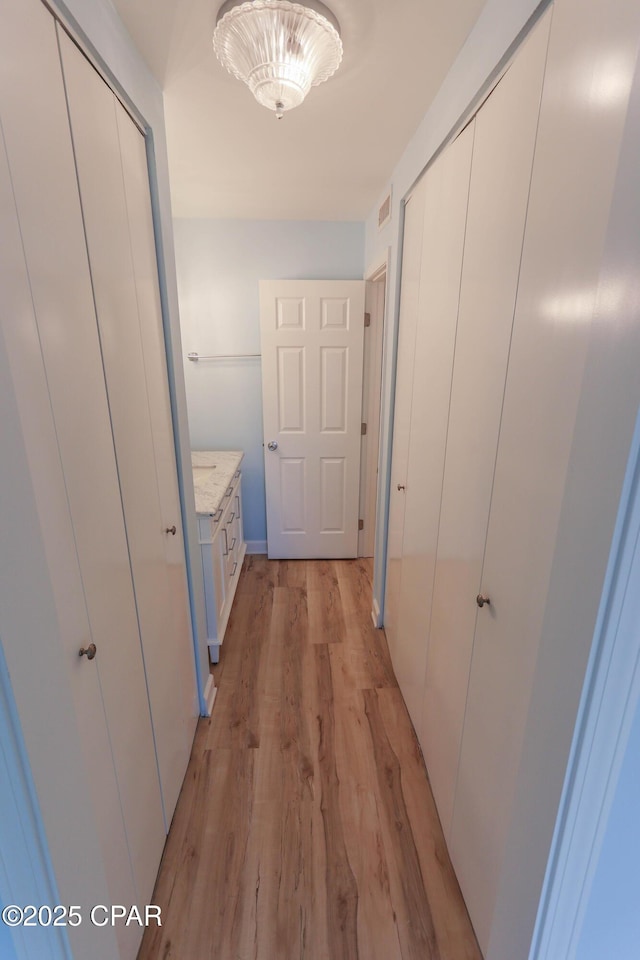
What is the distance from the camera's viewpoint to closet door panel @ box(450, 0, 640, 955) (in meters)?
0.66

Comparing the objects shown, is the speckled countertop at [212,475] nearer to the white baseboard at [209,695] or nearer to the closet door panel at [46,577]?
the white baseboard at [209,695]

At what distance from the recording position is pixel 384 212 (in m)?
2.29

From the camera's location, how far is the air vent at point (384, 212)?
2.19 meters

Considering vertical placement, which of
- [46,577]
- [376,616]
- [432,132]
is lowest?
[376,616]

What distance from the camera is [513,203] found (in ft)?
3.14

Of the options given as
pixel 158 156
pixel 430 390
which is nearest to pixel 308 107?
pixel 158 156

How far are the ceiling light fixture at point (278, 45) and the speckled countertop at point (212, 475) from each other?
1.49 meters

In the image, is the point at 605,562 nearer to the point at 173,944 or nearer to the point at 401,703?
the point at 173,944

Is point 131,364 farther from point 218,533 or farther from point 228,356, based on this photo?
point 228,356

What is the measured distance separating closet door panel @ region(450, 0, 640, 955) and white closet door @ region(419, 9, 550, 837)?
59mm

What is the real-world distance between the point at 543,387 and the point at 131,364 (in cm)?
103

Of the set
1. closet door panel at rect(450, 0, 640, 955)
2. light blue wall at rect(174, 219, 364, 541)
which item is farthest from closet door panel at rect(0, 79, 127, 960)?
light blue wall at rect(174, 219, 364, 541)

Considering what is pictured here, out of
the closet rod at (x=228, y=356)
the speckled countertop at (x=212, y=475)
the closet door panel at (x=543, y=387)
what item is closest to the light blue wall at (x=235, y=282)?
the closet rod at (x=228, y=356)

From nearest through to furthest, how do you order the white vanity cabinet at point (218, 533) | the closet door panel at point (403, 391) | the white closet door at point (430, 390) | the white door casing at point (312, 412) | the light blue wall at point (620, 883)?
the light blue wall at point (620, 883)
the white closet door at point (430, 390)
the closet door panel at point (403, 391)
the white vanity cabinet at point (218, 533)
the white door casing at point (312, 412)
